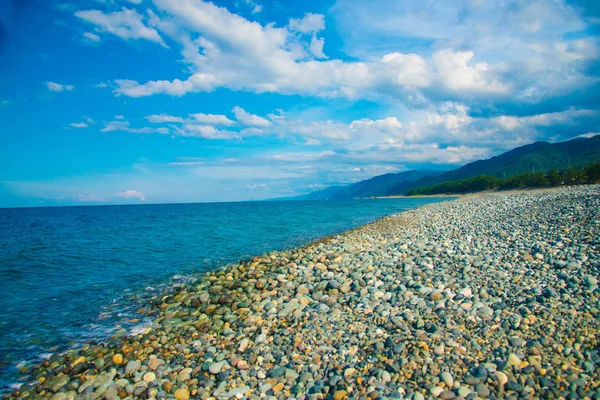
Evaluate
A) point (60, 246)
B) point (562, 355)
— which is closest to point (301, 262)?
point (562, 355)

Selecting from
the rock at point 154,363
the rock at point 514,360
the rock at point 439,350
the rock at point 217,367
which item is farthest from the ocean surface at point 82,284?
the rock at point 514,360

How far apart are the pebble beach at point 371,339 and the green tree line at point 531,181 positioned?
9969cm

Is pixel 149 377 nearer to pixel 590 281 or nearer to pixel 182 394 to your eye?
pixel 182 394

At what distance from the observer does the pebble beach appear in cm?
515

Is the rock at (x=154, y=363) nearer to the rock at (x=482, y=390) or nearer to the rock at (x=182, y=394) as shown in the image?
the rock at (x=182, y=394)

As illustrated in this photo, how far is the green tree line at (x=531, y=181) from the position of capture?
85938 mm

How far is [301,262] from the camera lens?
43.4 feet

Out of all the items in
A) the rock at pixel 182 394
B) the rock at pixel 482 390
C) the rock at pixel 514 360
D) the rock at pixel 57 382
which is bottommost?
the rock at pixel 57 382

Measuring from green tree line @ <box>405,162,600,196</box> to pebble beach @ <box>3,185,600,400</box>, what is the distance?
99.7 meters

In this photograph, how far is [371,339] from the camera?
647cm

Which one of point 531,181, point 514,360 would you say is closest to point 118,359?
point 514,360

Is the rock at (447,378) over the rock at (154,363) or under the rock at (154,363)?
over

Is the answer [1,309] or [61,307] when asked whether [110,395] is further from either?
[1,309]

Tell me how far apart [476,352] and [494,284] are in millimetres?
3606
